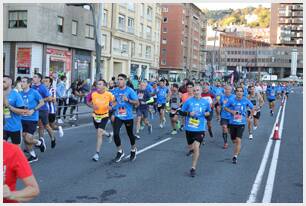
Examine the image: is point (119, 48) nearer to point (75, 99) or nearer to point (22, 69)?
point (22, 69)

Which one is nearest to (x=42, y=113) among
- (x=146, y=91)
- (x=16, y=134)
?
(x=16, y=134)

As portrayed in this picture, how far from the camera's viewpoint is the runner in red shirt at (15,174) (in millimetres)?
2971

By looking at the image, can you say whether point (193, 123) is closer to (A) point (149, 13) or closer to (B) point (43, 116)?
(B) point (43, 116)

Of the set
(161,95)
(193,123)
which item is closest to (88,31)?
(161,95)

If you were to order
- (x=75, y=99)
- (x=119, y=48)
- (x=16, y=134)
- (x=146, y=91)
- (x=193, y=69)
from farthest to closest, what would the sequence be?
(x=193, y=69) < (x=119, y=48) < (x=75, y=99) < (x=146, y=91) < (x=16, y=134)

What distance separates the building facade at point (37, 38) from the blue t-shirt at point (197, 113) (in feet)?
74.0

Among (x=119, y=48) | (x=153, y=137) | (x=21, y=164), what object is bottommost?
(x=153, y=137)

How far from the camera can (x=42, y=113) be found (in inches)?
427

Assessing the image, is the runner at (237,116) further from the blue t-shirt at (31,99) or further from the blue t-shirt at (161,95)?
the blue t-shirt at (161,95)

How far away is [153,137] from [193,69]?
90685 millimetres

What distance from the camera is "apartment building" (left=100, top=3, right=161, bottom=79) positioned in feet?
155

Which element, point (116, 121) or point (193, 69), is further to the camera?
point (193, 69)

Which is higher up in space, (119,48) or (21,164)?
(119,48)

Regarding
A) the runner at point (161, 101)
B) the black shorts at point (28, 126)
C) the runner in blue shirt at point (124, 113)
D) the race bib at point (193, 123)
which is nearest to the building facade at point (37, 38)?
the runner at point (161, 101)
